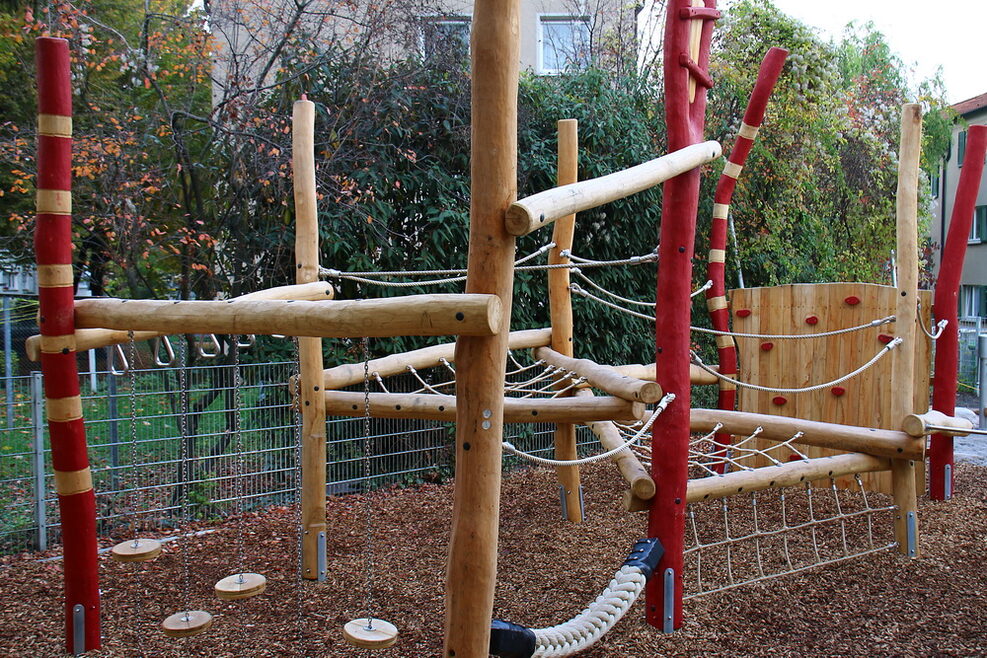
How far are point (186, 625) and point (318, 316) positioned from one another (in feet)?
3.57

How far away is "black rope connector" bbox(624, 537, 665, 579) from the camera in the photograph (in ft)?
9.44

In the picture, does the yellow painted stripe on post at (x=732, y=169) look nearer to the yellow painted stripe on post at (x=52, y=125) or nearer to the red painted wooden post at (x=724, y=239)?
the red painted wooden post at (x=724, y=239)

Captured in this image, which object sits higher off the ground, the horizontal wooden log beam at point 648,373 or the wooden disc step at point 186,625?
the horizontal wooden log beam at point 648,373

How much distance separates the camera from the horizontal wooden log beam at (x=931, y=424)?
150 inches

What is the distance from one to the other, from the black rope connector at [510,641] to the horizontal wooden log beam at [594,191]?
3.70 feet

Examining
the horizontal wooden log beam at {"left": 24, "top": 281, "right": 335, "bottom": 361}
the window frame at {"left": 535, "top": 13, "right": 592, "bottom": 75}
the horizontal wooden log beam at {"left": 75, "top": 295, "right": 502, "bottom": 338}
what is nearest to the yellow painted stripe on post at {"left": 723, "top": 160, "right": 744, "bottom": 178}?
the horizontal wooden log beam at {"left": 24, "top": 281, "right": 335, "bottom": 361}

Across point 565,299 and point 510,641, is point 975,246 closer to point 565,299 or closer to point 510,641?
point 565,299

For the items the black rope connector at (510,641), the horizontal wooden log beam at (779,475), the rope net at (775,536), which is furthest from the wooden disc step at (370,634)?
the rope net at (775,536)

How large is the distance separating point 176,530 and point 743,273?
5.64 m

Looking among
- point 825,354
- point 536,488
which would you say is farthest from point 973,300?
point 536,488

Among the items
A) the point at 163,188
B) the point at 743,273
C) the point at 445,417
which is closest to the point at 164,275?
the point at 163,188

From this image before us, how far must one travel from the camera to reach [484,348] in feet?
6.67

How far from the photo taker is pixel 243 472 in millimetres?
4988

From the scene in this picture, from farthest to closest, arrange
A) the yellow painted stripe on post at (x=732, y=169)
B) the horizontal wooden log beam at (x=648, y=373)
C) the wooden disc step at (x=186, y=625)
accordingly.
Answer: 1. the yellow painted stripe on post at (x=732, y=169)
2. the horizontal wooden log beam at (x=648, y=373)
3. the wooden disc step at (x=186, y=625)
